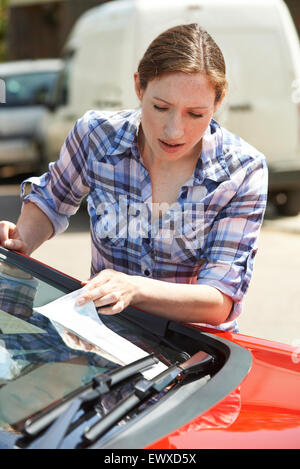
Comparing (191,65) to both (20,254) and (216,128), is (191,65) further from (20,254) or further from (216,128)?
(20,254)

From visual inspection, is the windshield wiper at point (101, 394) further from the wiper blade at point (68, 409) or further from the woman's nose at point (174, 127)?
the woman's nose at point (174, 127)

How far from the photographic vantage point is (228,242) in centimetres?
187

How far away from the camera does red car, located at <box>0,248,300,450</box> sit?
1.26m

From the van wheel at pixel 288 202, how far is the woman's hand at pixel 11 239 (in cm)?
552

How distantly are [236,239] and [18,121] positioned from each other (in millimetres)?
8321

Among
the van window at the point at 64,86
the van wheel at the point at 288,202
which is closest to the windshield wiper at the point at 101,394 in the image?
the van wheel at the point at 288,202

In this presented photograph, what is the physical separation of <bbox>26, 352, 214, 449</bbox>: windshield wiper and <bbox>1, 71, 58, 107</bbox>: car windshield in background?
8759 millimetres

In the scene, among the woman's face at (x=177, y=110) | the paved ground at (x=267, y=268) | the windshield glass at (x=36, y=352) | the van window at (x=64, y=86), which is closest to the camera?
the windshield glass at (x=36, y=352)

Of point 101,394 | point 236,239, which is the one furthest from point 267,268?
point 101,394

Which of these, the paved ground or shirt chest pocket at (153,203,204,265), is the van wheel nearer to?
the paved ground

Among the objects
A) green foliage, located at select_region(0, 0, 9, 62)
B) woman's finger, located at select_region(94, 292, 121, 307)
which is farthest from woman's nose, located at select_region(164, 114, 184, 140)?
green foliage, located at select_region(0, 0, 9, 62)

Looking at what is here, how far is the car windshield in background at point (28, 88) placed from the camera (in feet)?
32.4
